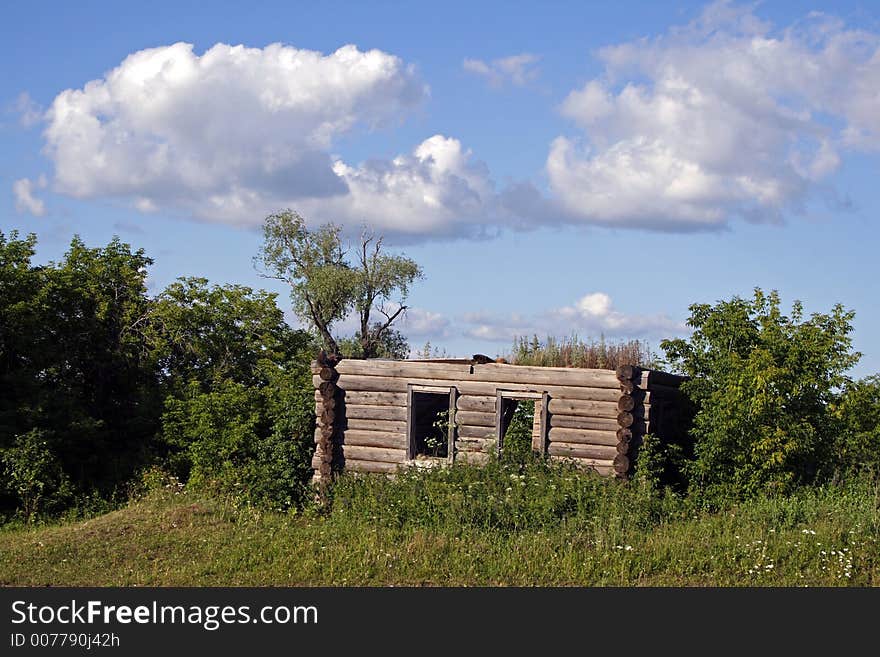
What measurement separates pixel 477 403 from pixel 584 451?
2.20 metres

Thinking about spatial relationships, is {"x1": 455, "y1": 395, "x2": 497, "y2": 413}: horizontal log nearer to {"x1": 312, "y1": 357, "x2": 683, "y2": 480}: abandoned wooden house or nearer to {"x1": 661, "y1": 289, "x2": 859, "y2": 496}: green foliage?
{"x1": 312, "y1": 357, "x2": 683, "y2": 480}: abandoned wooden house

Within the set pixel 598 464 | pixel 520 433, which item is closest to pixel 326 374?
pixel 520 433

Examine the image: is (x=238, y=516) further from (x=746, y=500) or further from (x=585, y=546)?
(x=746, y=500)

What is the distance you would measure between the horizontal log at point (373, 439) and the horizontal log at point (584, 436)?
2994mm

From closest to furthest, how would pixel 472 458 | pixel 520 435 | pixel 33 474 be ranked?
pixel 472 458, pixel 520 435, pixel 33 474

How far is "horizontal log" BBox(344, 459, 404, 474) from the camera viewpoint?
18.9 meters

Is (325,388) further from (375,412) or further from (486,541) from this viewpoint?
(486,541)

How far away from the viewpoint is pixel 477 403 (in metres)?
18.3

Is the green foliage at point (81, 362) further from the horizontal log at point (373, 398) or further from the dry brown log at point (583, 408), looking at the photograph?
the dry brown log at point (583, 408)

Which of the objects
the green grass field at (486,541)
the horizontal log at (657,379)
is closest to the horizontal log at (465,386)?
the horizontal log at (657,379)

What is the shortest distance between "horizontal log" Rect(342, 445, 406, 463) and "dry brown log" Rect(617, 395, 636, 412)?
4.35 meters

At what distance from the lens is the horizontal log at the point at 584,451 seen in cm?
1744

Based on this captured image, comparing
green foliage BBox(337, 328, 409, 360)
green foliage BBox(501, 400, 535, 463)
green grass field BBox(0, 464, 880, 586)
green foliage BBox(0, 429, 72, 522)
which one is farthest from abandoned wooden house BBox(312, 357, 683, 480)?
green foliage BBox(337, 328, 409, 360)

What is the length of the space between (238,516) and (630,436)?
7507 millimetres
